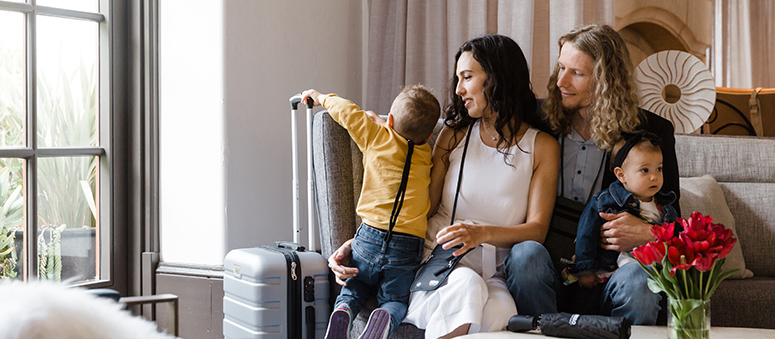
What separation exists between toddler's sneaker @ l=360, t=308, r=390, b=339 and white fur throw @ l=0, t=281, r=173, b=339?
711 mm

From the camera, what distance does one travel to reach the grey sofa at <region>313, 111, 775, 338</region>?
5.92 ft

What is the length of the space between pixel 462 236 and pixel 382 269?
0.78 feet

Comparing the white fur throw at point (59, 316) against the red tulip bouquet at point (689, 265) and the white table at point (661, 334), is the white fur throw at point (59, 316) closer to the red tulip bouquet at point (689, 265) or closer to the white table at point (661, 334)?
the white table at point (661, 334)

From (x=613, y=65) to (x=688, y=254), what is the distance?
0.81 metres

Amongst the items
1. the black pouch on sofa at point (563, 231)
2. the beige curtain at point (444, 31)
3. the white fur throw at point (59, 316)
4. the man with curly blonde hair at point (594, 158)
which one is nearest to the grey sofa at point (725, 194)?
the man with curly blonde hair at point (594, 158)

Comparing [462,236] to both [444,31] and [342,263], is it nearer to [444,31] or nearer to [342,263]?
[342,263]

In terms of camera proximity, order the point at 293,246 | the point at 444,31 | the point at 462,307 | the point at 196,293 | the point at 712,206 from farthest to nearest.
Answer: the point at 444,31 → the point at 196,293 → the point at 712,206 → the point at 293,246 → the point at 462,307

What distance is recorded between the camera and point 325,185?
6.16ft

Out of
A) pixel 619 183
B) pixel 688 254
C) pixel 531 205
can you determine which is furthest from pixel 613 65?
pixel 688 254

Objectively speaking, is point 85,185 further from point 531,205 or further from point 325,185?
point 531,205

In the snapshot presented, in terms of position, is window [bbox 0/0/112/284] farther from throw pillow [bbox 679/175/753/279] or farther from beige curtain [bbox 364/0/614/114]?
throw pillow [bbox 679/175/753/279]

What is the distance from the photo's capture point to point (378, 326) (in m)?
1.49

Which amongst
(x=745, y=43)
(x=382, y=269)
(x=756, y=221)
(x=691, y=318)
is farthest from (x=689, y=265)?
(x=745, y=43)

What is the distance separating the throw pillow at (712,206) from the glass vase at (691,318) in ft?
3.25
